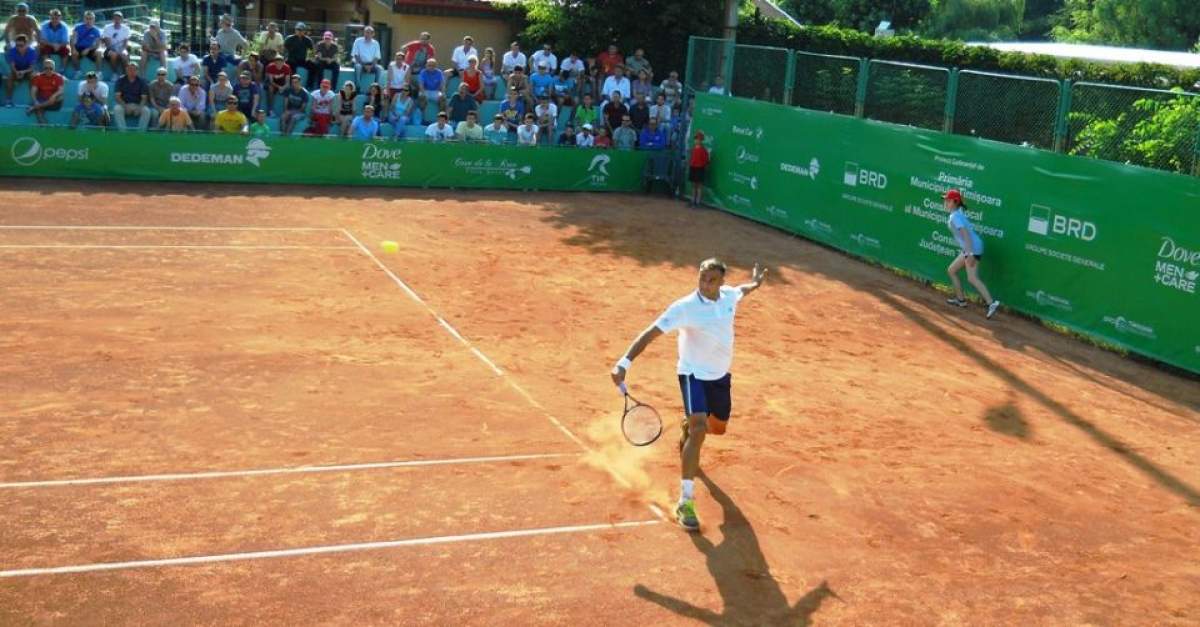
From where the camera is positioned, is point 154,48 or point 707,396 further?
point 154,48

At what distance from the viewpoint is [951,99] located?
21641mm

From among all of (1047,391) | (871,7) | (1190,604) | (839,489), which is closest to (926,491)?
(839,489)

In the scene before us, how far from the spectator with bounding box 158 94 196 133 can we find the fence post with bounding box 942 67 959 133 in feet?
50.0

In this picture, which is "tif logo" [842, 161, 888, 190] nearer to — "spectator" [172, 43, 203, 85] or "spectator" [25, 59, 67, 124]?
"spectator" [172, 43, 203, 85]

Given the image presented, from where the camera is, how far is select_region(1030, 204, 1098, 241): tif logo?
18.5 meters

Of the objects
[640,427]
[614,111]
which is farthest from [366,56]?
[640,427]

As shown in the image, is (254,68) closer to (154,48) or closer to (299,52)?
(299,52)

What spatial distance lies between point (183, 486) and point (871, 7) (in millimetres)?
52055

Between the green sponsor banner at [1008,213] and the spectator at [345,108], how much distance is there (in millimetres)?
8726

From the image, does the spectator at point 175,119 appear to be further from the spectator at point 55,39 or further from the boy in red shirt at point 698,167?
the boy in red shirt at point 698,167

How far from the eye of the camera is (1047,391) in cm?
1542

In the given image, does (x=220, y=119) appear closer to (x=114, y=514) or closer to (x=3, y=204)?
(x=3, y=204)

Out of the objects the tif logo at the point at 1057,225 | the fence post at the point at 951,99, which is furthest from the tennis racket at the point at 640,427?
the fence post at the point at 951,99

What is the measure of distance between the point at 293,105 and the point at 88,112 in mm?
4246
